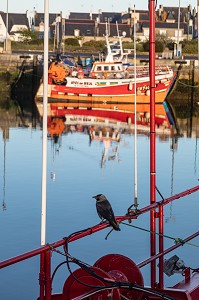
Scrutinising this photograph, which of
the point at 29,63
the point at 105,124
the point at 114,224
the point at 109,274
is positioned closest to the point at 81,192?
the point at 114,224

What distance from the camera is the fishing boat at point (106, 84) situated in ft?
132

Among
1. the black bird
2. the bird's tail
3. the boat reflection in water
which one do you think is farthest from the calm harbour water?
the bird's tail

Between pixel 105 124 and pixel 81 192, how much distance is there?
15.4 metres

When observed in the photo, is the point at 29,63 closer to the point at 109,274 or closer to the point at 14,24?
the point at 14,24

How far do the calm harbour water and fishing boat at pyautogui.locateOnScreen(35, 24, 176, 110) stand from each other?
→ 11.7m

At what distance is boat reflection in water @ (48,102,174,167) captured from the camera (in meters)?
26.6

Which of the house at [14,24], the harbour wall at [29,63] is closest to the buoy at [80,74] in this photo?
the harbour wall at [29,63]

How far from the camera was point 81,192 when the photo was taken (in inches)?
630

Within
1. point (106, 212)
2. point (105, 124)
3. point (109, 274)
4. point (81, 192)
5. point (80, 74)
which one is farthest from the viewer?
point (80, 74)

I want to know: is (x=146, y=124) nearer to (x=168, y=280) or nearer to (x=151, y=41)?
(x=168, y=280)

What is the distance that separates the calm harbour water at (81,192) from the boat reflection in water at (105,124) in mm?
169

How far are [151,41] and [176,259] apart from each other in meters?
1.69

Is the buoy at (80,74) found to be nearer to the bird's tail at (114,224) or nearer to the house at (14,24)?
the house at (14,24)

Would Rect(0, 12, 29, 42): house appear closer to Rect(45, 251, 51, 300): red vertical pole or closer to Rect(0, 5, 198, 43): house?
Rect(0, 5, 198, 43): house
